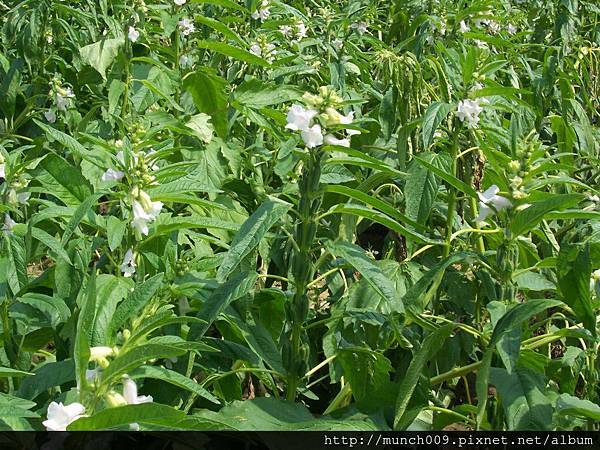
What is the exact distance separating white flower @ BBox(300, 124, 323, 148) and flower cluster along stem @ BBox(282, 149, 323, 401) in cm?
6

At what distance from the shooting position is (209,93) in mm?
3338

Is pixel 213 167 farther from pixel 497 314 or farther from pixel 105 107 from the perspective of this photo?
pixel 497 314

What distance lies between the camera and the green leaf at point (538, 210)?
1951 millimetres

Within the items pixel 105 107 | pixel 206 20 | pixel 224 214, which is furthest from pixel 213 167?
pixel 105 107

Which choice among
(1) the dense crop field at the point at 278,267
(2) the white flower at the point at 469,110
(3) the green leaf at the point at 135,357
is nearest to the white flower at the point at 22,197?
(1) the dense crop field at the point at 278,267

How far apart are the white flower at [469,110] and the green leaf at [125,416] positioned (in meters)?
1.61

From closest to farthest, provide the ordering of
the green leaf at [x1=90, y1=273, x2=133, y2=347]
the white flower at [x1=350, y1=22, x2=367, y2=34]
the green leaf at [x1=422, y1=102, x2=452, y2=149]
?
the green leaf at [x1=90, y1=273, x2=133, y2=347] < the green leaf at [x1=422, y1=102, x2=452, y2=149] < the white flower at [x1=350, y1=22, x2=367, y2=34]

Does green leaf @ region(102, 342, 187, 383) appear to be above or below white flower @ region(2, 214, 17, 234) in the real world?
above

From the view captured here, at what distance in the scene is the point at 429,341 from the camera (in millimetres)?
1980

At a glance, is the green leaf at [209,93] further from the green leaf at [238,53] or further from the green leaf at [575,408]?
the green leaf at [575,408]

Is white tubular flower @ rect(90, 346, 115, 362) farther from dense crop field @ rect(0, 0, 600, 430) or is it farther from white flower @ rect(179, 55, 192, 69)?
white flower @ rect(179, 55, 192, 69)

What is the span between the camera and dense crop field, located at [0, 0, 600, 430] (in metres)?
1.91

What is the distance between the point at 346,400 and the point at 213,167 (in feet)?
3.45

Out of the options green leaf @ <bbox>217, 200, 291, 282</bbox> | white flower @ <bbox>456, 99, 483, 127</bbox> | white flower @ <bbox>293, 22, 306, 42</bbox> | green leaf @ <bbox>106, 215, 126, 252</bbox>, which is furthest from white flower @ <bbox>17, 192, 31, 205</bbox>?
white flower @ <bbox>293, 22, 306, 42</bbox>
